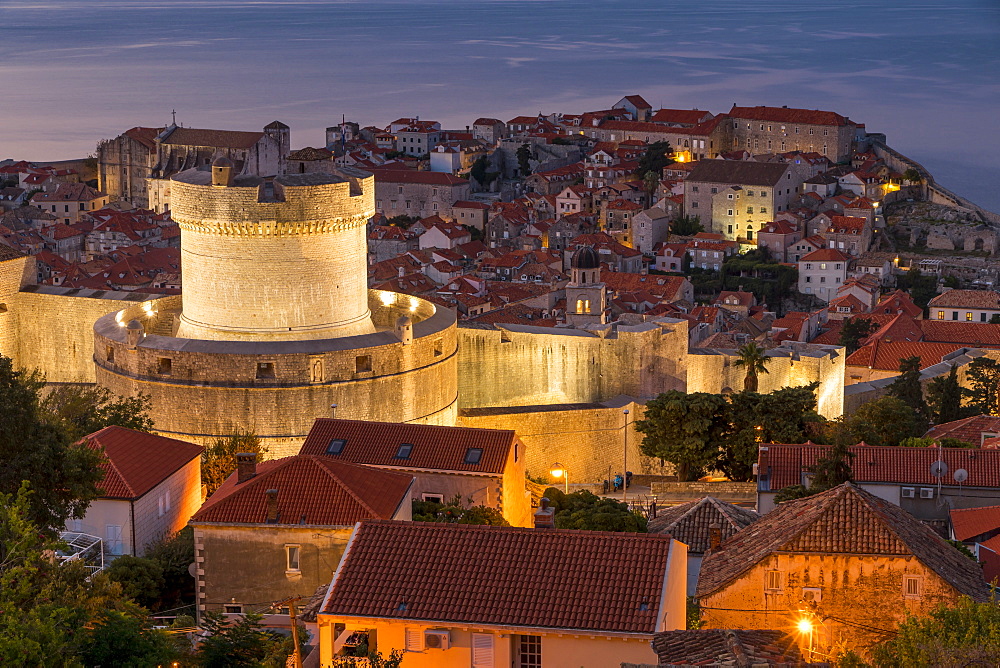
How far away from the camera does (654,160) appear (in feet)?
283

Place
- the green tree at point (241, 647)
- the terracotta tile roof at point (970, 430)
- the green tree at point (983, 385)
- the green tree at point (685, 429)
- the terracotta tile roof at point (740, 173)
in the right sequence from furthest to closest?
1. the terracotta tile roof at point (740, 173)
2. the green tree at point (983, 385)
3. the terracotta tile roof at point (970, 430)
4. the green tree at point (685, 429)
5. the green tree at point (241, 647)

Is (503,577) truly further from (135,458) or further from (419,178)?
(419,178)

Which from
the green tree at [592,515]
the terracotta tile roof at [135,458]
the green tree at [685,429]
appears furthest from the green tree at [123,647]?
the green tree at [685,429]

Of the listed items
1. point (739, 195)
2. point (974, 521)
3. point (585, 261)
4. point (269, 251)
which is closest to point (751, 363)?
point (585, 261)

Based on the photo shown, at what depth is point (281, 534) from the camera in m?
16.8

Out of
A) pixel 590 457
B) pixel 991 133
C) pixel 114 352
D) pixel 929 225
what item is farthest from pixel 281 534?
pixel 991 133

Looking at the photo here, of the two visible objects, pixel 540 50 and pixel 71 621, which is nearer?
pixel 71 621

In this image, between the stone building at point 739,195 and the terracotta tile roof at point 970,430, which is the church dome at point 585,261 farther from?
the stone building at point 739,195

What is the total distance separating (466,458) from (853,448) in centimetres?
553

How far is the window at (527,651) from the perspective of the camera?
42.5 ft

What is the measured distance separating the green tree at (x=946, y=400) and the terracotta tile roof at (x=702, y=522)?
15.3 metres

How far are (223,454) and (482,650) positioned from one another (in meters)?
10.1

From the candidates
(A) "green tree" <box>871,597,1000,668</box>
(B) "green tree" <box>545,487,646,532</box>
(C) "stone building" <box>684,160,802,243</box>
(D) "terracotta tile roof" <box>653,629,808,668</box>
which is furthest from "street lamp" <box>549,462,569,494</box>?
(C) "stone building" <box>684,160,802,243</box>

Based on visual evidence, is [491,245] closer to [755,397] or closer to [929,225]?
[929,225]
